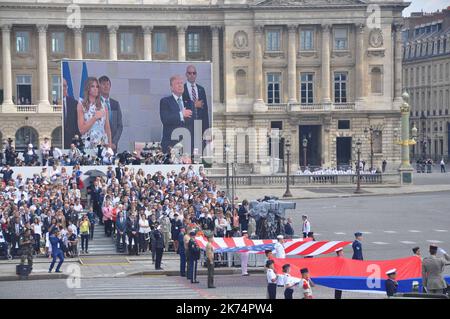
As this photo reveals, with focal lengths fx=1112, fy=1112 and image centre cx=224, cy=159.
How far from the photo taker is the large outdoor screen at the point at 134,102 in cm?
6488

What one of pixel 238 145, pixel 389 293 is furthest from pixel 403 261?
pixel 238 145

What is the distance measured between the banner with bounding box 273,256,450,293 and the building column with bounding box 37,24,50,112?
76.1 m

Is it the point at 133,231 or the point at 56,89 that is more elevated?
the point at 56,89

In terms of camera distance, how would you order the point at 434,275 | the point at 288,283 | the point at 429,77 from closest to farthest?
the point at 288,283 → the point at 434,275 → the point at 429,77

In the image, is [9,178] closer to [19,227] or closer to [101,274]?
[19,227]

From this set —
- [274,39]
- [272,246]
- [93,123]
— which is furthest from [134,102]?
[274,39]

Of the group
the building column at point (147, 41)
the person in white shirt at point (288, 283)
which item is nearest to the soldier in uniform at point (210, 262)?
the person in white shirt at point (288, 283)

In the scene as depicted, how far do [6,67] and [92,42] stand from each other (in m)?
8.62

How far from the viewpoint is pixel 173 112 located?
6700 cm

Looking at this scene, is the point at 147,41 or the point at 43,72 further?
the point at 147,41

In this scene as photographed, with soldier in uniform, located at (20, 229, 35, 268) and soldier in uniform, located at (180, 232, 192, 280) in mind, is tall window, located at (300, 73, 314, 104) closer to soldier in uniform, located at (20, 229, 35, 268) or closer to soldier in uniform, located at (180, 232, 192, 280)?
soldier in uniform, located at (20, 229, 35, 268)

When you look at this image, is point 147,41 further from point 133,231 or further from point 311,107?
point 133,231

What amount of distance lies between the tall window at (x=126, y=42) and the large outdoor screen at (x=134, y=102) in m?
38.0

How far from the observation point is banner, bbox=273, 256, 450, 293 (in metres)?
26.2
